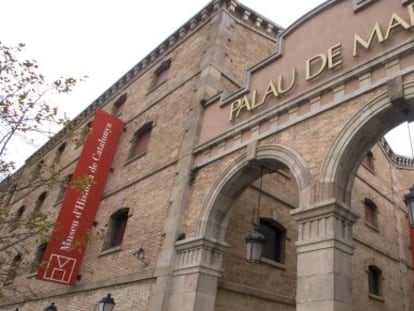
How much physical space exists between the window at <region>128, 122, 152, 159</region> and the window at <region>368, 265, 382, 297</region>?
9419 millimetres

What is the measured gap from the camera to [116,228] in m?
13.5

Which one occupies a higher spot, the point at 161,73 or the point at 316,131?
the point at 161,73

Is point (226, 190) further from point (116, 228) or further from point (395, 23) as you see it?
point (116, 228)

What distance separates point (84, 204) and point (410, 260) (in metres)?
13.4

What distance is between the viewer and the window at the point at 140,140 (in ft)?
48.6

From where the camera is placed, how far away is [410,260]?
56.3ft

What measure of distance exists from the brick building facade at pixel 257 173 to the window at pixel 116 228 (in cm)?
4

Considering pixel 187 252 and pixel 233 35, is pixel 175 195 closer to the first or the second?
pixel 187 252

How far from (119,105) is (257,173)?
458 inches

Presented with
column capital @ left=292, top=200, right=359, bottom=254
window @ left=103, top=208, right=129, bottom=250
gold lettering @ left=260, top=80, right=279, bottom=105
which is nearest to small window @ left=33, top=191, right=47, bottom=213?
window @ left=103, top=208, right=129, bottom=250

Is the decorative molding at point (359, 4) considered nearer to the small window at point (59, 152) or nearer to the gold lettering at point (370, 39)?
the gold lettering at point (370, 39)

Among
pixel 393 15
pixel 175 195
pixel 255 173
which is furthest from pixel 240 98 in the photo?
pixel 393 15

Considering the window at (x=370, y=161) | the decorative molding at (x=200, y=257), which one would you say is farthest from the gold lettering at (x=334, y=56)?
the window at (x=370, y=161)

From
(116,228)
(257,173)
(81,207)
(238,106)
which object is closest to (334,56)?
(238,106)
